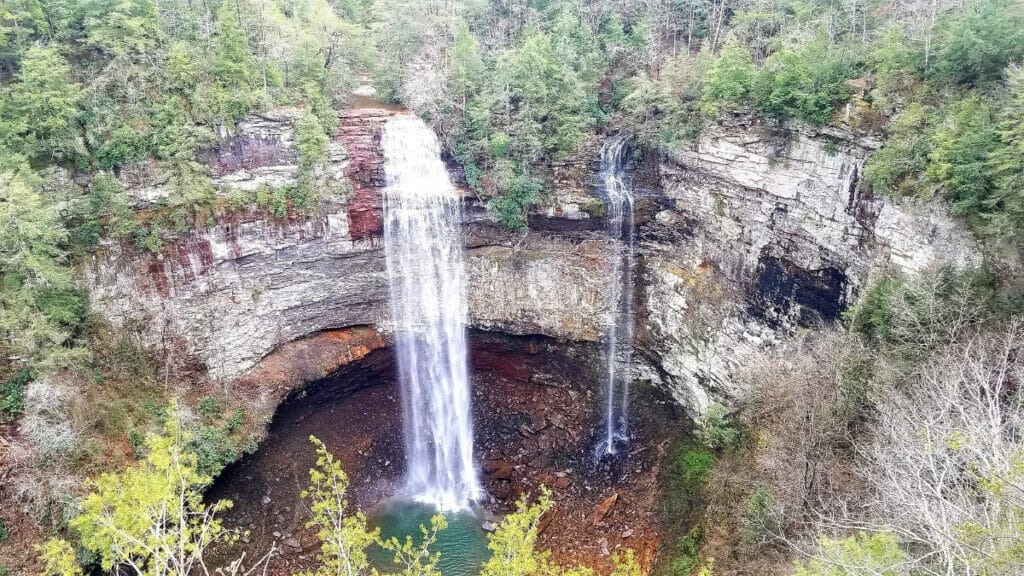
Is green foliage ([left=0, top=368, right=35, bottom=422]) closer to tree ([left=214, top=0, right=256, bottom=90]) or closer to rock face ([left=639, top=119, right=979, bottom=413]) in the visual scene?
tree ([left=214, top=0, right=256, bottom=90])

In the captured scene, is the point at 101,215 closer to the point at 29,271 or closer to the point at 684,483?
the point at 29,271

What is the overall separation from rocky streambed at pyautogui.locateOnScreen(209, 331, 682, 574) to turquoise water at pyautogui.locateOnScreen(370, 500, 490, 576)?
69cm

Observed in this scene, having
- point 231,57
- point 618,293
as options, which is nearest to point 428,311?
point 618,293

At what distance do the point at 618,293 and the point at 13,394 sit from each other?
20361 mm

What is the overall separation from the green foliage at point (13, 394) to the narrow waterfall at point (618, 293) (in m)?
19.6

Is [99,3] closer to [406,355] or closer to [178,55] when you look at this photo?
[178,55]

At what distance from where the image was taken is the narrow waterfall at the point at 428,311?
22938 mm

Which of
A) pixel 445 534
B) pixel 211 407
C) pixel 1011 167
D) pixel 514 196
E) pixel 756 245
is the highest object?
pixel 1011 167

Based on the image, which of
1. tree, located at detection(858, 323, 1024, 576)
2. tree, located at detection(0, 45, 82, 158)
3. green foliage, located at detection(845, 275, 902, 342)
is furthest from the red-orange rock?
tree, located at detection(0, 45, 82, 158)

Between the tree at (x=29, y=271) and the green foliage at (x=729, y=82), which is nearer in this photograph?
the tree at (x=29, y=271)

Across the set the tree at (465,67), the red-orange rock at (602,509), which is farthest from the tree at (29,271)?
the red-orange rock at (602,509)

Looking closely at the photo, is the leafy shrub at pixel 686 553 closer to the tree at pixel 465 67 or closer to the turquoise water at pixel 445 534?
the turquoise water at pixel 445 534

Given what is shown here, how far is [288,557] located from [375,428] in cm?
619

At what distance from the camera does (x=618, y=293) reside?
79.6 ft
